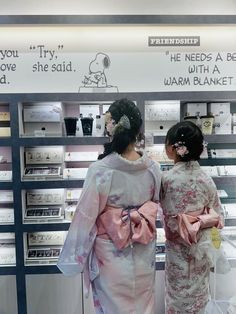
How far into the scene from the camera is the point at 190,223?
6.04 ft

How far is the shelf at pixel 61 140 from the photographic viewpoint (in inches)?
99.5

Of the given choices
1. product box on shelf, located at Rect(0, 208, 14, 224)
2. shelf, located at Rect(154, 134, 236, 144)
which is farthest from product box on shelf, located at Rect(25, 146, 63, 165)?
shelf, located at Rect(154, 134, 236, 144)

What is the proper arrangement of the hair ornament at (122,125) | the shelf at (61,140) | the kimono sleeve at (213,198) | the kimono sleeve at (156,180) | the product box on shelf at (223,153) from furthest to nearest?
the product box on shelf at (223,153)
the shelf at (61,140)
the kimono sleeve at (213,198)
the kimono sleeve at (156,180)
the hair ornament at (122,125)

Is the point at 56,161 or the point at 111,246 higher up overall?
the point at 56,161

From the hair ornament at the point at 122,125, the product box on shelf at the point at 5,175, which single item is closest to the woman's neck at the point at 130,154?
the hair ornament at the point at 122,125

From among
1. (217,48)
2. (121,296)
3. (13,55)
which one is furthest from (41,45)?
(121,296)

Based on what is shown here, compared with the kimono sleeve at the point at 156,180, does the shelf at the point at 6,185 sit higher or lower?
lower

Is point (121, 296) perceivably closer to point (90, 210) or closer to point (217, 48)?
point (90, 210)

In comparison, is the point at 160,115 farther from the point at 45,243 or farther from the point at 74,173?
the point at 45,243

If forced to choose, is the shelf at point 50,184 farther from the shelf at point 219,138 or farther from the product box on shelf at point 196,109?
the product box on shelf at point 196,109

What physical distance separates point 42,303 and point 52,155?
1.21 metres

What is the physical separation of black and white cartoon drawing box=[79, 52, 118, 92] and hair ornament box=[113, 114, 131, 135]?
929 mm

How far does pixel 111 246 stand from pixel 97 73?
1394 millimetres

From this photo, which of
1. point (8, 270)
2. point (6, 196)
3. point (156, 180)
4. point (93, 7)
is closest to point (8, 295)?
point (8, 270)
